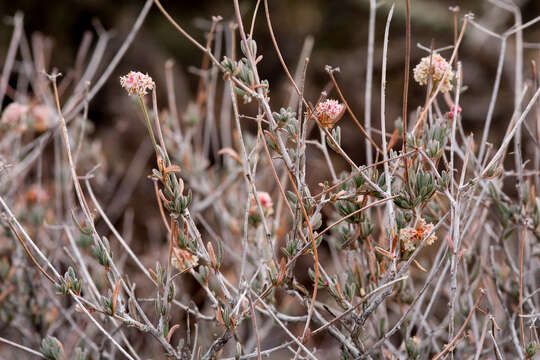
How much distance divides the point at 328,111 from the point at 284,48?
7.57 feet

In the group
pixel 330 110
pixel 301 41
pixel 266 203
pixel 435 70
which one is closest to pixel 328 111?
pixel 330 110

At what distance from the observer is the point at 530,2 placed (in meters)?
3.06

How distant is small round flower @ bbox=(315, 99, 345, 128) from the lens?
613 mm

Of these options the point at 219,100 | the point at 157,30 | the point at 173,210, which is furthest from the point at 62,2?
the point at 173,210

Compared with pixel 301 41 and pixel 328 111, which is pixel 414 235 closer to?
pixel 328 111

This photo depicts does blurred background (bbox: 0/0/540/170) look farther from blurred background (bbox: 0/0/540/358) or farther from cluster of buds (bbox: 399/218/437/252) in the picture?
cluster of buds (bbox: 399/218/437/252)

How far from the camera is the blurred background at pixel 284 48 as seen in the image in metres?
2.45

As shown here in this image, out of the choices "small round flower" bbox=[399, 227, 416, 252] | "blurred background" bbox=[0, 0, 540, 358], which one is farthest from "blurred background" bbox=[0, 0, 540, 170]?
"small round flower" bbox=[399, 227, 416, 252]

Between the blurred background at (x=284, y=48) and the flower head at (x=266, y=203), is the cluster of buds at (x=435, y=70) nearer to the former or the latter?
the flower head at (x=266, y=203)

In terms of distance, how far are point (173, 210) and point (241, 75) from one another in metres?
0.18

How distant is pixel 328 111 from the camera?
62 cm

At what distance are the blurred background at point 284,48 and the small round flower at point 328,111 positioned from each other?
1705 mm

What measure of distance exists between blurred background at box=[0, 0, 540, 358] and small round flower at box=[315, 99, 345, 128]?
171cm

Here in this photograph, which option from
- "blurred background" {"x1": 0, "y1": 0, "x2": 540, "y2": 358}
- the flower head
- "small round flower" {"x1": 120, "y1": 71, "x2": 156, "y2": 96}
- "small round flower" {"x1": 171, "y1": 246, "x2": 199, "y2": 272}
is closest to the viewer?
"small round flower" {"x1": 120, "y1": 71, "x2": 156, "y2": 96}
